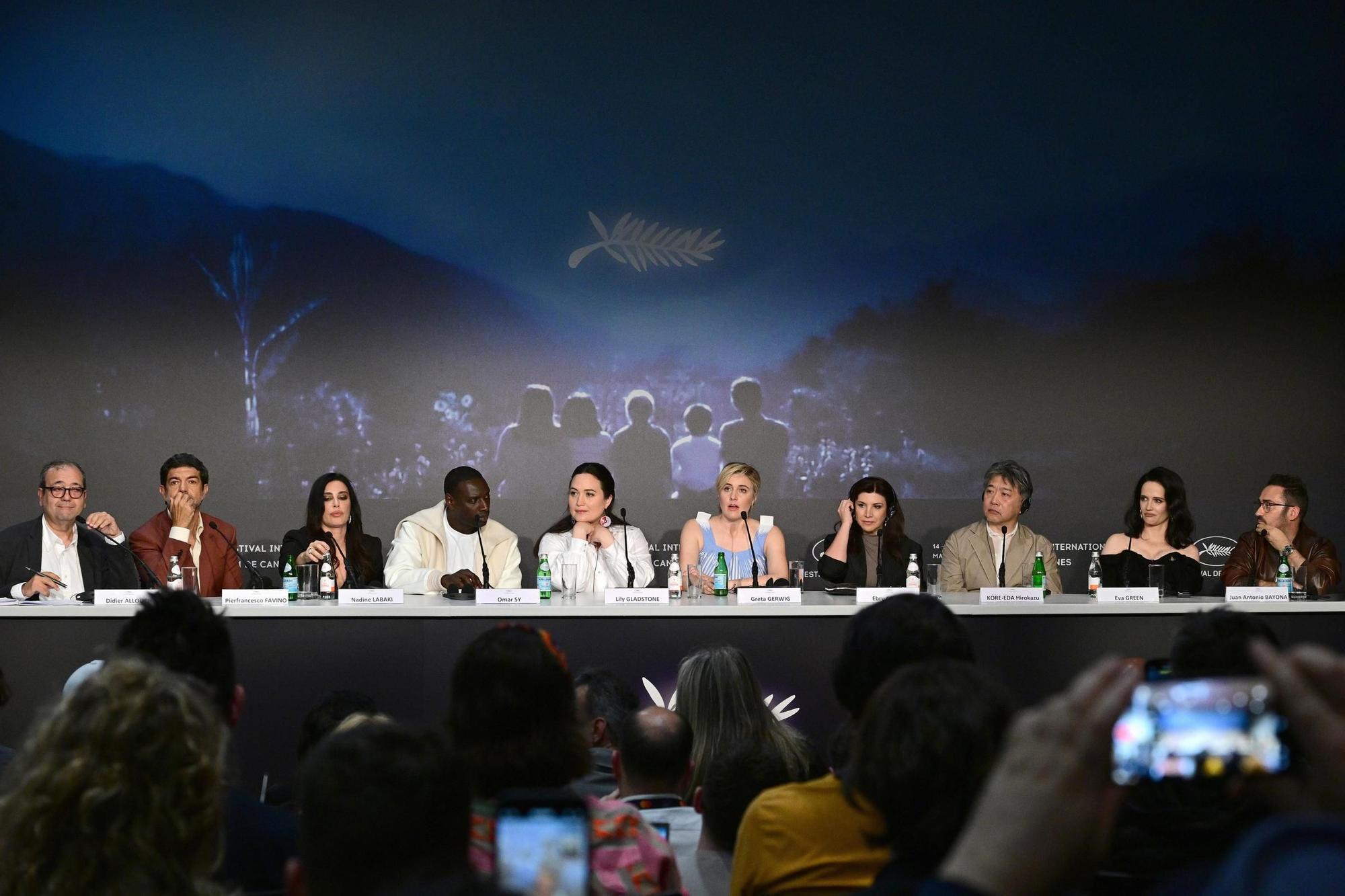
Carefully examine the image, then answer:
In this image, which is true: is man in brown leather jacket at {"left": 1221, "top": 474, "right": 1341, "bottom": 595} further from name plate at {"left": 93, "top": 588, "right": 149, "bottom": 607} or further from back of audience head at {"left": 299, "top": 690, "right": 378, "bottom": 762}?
name plate at {"left": 93, "top": 588, "right": 149, "bottom": 607}

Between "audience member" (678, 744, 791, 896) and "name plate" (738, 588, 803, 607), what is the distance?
2.13 meters

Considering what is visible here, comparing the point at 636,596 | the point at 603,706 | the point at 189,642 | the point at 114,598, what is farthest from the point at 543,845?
the point at 114,598

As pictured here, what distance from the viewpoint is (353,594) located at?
4.16 metres

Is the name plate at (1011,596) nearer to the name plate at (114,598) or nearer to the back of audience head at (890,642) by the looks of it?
the back of audience head at (890,642)

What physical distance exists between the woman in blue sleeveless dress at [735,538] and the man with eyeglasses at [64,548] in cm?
214

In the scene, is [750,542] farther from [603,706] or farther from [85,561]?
[85,561]

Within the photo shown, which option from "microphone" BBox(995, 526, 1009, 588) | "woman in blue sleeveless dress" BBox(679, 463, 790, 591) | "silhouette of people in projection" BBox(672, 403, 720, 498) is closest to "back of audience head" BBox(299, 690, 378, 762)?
"woman in blue sleeveless dress" BBox(679, 463, 790, 591)

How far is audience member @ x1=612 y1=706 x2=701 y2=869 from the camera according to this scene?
2201 millimetres

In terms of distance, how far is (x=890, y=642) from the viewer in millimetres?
1952

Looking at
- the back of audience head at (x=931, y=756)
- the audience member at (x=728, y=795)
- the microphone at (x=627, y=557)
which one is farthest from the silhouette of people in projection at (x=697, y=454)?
the back of audience head at (x=931, y=756)

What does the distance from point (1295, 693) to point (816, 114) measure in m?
6.08

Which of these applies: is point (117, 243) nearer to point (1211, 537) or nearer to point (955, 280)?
point (955, 280)

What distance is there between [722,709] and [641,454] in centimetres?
378

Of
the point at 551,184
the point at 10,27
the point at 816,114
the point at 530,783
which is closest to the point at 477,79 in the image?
the point at 551,184
